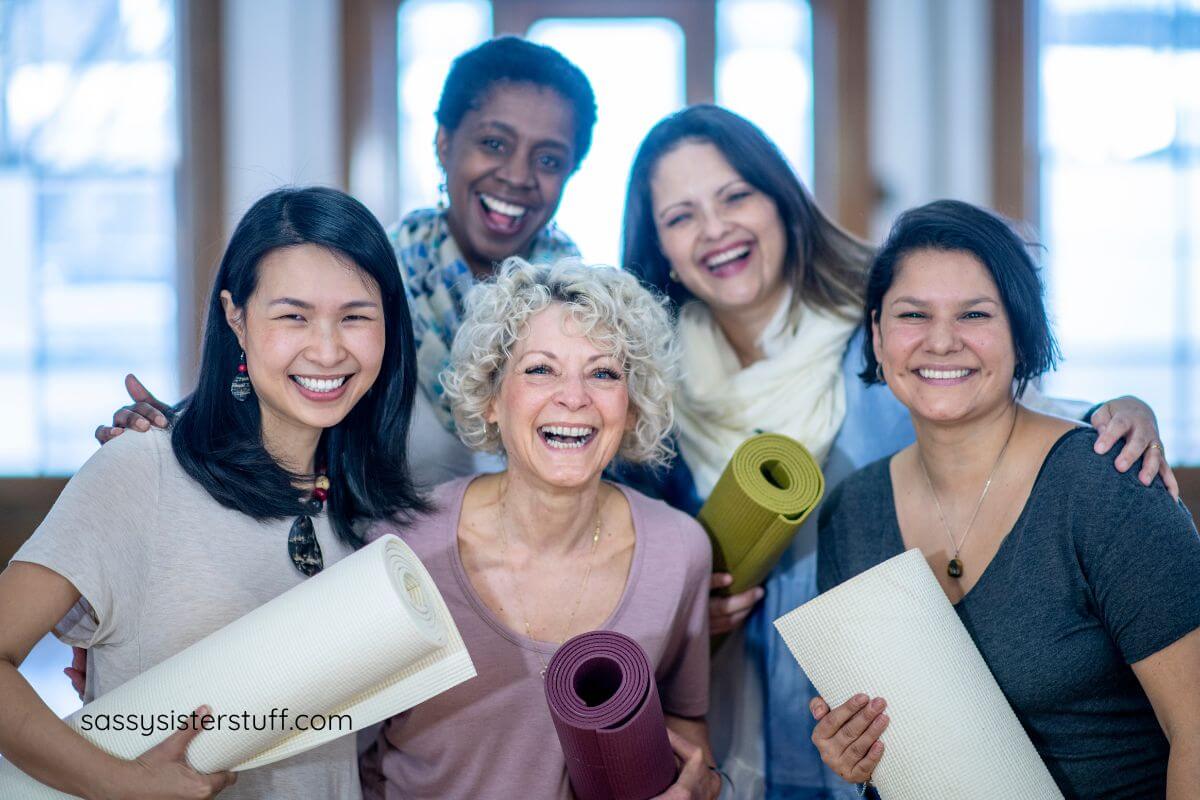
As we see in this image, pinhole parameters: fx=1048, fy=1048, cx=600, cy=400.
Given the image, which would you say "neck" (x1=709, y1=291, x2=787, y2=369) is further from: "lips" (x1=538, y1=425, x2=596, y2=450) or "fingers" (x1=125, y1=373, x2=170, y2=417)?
"fingers" (x1=125, y1=373, x2=170, y2=417)

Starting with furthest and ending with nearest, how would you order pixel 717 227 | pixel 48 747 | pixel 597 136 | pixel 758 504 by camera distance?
pixel 597 136 < pixel 717 227 < pixel 758 504 < pixel 48 747

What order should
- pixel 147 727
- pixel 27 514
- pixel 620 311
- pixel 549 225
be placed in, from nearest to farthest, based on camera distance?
pixel 147 727 → pixel 620 311 → pixel 549 225 → pixel 27 514

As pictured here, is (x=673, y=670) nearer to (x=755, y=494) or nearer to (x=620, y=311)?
(x=755, y=494)

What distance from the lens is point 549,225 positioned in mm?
2561

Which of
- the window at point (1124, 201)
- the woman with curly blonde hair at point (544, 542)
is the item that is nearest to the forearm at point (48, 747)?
the woman with curly blonde hair at point (544, 542)

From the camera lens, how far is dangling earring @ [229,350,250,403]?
1.65m

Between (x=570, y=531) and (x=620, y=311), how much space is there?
1.26ft

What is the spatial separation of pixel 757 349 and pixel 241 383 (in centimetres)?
113

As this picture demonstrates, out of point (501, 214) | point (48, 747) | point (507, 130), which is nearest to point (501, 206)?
point (501, 214)

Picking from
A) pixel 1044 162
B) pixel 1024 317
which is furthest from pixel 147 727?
pixel 1044 162

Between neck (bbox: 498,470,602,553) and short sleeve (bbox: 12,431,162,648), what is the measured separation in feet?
A: 1.86

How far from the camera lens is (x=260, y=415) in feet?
5.52

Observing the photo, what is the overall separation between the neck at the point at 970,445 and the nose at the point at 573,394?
560mm

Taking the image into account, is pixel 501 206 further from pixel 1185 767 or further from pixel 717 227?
pixel 1185 767
